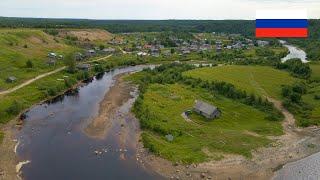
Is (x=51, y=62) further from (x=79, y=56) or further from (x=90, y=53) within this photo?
(x=90, y=53)

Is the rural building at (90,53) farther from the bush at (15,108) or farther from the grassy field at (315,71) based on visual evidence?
the grassy field at (315,71)

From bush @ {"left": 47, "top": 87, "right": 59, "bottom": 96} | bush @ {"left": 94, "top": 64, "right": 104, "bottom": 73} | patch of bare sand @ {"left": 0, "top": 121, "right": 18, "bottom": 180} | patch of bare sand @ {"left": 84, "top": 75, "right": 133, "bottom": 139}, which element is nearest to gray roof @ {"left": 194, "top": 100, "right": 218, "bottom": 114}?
patch of bare sand @ {"left": 84, "top": 75, "right": 133, "bottom": 139}

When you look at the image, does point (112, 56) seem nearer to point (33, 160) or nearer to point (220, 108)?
point (220, 108)

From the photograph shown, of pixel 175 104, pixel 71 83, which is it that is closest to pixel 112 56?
pixel 71 83

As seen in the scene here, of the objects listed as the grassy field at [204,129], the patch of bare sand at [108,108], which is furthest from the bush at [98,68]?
the grassy field at [204,129]

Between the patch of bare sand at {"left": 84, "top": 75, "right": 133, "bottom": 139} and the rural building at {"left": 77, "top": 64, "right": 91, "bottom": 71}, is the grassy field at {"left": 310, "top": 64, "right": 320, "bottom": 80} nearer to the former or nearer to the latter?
the patch of bare sand at {"left": 84, "top": 75, "right": 133, "bottom": 139}

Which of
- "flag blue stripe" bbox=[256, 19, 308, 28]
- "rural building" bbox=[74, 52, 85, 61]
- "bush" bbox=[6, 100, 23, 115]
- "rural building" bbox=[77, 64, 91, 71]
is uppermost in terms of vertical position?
"flag blue stripe" bbox=[256, 19, 308, 28]
